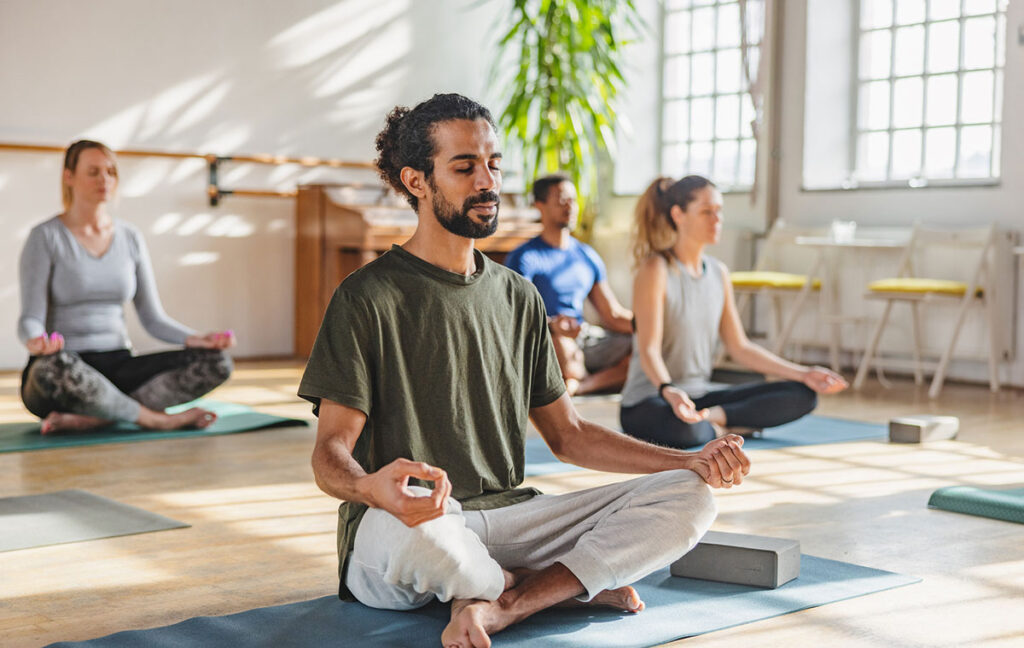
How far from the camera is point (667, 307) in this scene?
4.18 metres

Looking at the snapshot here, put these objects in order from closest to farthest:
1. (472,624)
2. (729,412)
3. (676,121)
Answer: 1. (472,624)
2. (729,412)
3. (676,121)

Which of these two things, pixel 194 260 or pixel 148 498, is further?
pixel 194 260

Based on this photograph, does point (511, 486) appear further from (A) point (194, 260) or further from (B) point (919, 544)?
(A) point (194, 260)

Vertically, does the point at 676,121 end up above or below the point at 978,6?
below

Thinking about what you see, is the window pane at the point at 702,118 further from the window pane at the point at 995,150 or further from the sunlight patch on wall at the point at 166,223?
the sunlight patch on wall at the point at 166,223

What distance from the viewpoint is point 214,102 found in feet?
23.2

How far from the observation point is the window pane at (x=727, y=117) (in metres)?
7.89

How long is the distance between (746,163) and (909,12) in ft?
4.38

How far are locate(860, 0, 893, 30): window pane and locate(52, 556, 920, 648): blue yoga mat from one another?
526 centimetres

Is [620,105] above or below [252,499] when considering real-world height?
above

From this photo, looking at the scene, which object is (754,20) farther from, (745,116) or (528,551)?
(528,551)

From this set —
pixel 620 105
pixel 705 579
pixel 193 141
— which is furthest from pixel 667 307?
pixel 620 105

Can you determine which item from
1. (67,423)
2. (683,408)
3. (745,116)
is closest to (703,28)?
(745,116)

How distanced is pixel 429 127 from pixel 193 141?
5.19 meters
